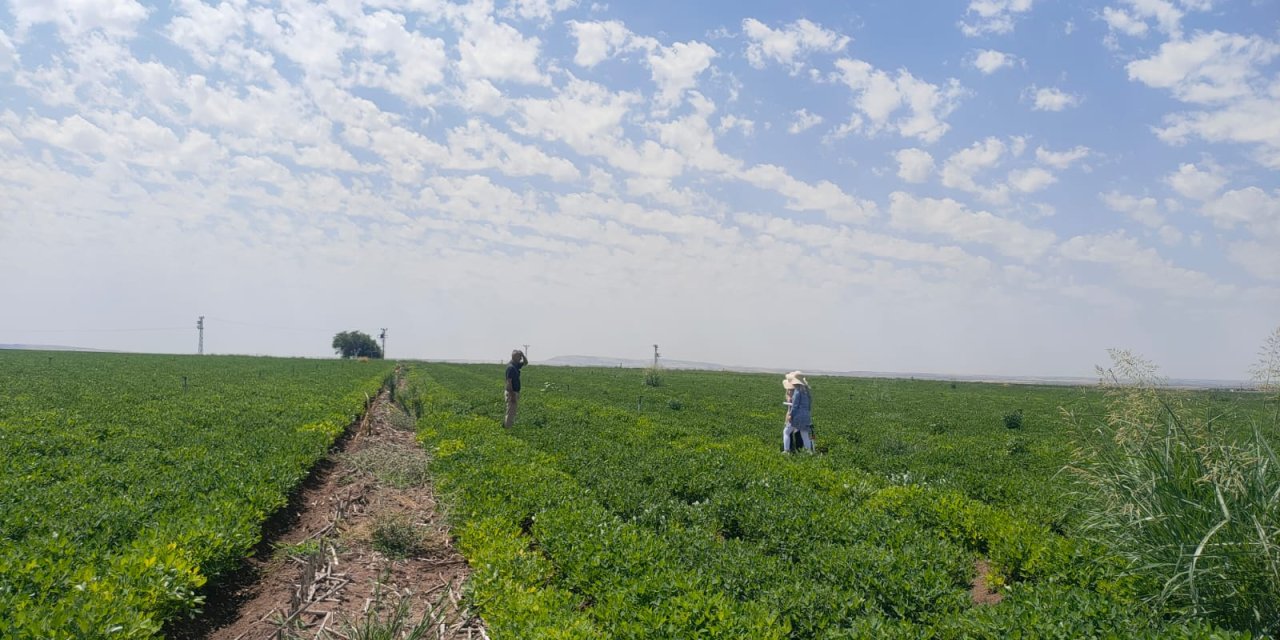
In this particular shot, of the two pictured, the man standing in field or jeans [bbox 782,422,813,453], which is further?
the man standing in field

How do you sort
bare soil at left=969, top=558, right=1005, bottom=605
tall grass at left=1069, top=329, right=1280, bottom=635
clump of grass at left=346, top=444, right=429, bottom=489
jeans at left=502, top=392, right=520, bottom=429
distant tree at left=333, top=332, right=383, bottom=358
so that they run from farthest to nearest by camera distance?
distant tree at left=333, top=332, right=383, bottom=358, jeans at left=502, top=392, right=520, bottom=429, clump of grass at left=346, top=444, right=429, bottom=489, bare soil at left=969, top=558, right=1005, bottom=605, tall grass at left=1069, top=329, right=1280, bottom=635

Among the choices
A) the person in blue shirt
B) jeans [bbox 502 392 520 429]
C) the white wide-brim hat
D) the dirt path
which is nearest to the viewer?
the dirt path

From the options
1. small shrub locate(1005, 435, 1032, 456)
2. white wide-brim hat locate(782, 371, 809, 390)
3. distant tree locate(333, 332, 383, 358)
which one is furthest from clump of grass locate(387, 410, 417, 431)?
distant tree locate(333, 332, 383, 358)

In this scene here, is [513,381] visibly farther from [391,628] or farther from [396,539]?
[391,628]

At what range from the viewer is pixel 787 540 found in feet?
27.6

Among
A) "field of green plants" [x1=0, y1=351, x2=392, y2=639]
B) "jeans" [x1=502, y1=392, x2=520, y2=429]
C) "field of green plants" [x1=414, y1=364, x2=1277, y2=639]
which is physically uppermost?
"jeans" [x1=502, y1=392, x2=520, y2=429]

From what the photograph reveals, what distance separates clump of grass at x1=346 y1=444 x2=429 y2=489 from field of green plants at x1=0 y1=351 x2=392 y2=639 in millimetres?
990

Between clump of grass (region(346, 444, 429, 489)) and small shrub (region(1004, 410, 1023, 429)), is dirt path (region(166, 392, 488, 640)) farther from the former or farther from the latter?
small shrub (region(1004, 410, 1023, 429))

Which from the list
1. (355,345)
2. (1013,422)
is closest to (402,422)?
(1013,422)

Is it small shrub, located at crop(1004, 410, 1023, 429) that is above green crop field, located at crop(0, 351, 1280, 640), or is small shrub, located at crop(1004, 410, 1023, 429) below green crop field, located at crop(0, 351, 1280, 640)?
below

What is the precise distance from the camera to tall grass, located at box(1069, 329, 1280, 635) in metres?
4.86

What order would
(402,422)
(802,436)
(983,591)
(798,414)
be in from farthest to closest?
(402,422)
(802,436)
(798,414)
(983,591)

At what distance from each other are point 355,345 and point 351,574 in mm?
132856

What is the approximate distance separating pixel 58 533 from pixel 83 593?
2.35 m
